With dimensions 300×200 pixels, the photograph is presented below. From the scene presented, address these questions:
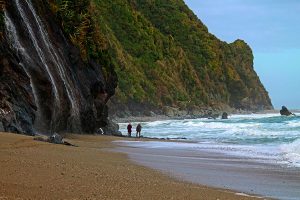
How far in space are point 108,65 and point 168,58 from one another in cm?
7027

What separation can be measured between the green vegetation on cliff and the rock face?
132 ft

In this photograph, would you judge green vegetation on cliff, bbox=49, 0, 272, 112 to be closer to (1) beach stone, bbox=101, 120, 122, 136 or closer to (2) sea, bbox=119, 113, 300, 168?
(2) sea, bbox=119, 113, 300, 168

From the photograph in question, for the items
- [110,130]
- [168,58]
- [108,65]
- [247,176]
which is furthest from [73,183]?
[168,58]

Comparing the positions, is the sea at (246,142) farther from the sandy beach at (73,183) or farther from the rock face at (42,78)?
the sandy beach at (73,183)

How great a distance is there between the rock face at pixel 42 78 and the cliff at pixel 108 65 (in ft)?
0.16

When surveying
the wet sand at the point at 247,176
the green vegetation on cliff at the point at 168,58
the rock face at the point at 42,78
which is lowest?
the wet sand at the point at 247,176

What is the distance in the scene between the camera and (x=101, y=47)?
33.3 metres

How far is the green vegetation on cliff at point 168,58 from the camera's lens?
295 feet

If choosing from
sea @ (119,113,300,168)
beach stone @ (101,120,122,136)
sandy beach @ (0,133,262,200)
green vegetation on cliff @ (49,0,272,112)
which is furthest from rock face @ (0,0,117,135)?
green vegetation on cliff @ (49,0,272,112)

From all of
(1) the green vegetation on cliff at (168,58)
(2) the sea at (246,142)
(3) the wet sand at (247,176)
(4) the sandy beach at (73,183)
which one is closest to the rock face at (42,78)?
(2) the sea at (246,142)

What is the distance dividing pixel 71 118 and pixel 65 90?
2.02 meters

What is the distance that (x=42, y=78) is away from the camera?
21203mm

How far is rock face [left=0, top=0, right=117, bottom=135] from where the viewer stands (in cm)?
1794

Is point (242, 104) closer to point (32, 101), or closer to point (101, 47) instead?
point (101, 47)
